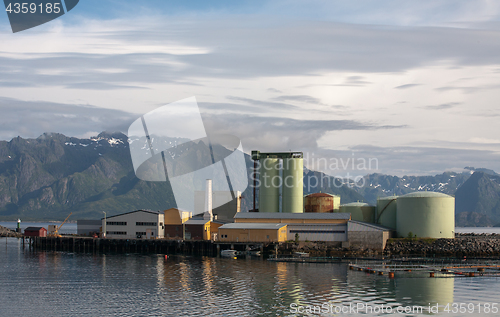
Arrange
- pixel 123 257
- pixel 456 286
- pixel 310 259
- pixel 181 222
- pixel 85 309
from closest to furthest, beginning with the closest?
pixel 85 309
pixel 456 286
pixel 310 259
pixel 123 257
pixel 181 222

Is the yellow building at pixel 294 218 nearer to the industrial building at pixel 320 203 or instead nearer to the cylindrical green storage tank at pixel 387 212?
the industrial building at pixel 320 203

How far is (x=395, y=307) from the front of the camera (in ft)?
169

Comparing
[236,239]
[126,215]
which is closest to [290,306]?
[236,239]

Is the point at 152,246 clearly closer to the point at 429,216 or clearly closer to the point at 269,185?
the point at 269,185

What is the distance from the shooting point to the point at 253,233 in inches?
4038

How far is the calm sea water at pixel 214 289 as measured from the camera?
50312 millimetres

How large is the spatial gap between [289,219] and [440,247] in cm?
2945

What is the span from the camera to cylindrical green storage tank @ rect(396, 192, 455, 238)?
103m

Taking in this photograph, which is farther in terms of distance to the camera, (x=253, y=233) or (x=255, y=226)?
(x=255, y=226)

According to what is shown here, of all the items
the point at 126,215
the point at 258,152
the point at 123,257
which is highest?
the point at 258,152

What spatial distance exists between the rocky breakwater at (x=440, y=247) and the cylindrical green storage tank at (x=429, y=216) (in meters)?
1.99

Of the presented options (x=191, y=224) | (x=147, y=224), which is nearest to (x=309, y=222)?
(x=191, y=224)

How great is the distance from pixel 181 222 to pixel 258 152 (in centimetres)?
2533

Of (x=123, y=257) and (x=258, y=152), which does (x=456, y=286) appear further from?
(x=258, y=152)
